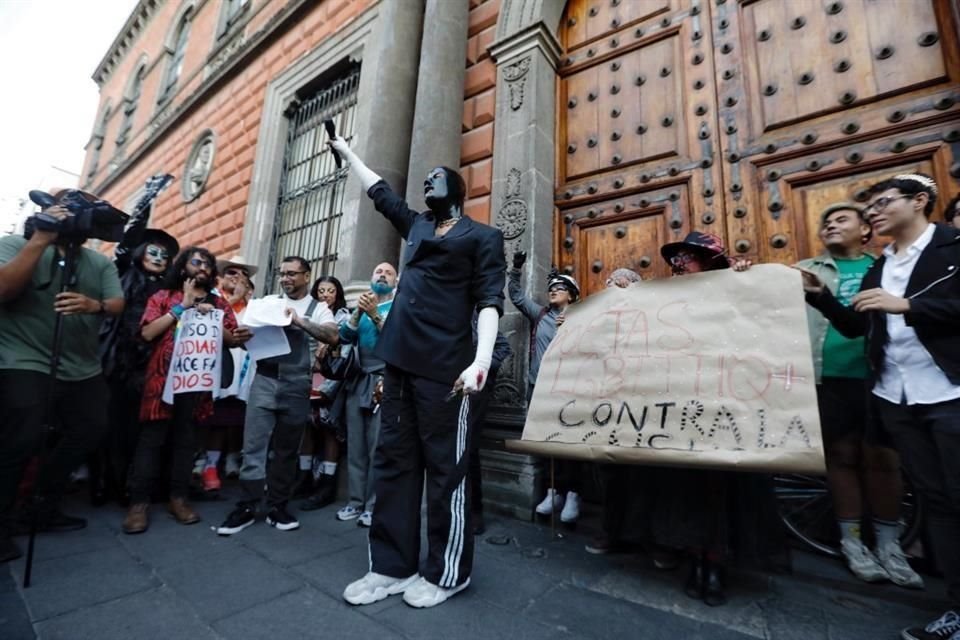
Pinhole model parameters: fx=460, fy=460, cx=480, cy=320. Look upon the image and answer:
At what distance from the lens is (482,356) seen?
1931 millimetres

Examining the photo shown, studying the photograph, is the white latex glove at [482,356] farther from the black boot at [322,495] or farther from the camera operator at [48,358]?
the black boot at [322,495]

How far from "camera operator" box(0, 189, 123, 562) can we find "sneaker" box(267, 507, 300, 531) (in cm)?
110

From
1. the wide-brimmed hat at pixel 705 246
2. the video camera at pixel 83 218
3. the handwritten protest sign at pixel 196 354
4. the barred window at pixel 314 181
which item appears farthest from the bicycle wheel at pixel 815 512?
the barred window at pixel 314 181

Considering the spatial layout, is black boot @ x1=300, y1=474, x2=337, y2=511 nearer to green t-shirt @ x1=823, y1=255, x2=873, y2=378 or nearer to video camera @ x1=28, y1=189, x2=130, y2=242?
video camera @ x1=28, y1=189, x2=130, y2=242

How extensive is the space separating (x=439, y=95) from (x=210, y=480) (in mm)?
3968

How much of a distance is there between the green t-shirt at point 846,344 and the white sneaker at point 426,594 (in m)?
2.14

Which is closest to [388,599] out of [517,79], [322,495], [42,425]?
[322,495]

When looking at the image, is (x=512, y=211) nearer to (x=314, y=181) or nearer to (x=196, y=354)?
(x=196, y=354)

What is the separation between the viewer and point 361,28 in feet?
19.5

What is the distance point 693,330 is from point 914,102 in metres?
2.16

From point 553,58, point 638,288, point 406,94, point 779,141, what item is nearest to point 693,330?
point 638,288

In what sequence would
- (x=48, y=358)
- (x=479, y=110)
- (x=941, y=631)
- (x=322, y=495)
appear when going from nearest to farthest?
(x=941, y=631)
(x=48, y=358)
(x=322, y=495)
(x=479, y=110)

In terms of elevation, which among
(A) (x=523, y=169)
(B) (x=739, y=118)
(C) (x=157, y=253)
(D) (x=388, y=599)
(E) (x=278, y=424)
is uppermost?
(B) (x=739, y=118)

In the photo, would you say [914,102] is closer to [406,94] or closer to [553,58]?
[553,58]
